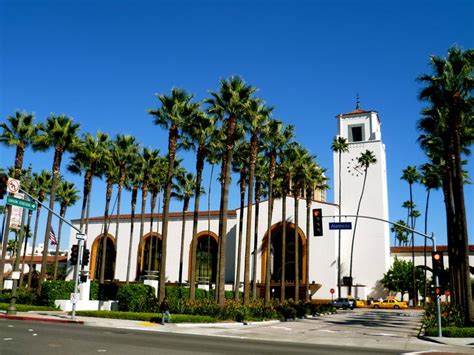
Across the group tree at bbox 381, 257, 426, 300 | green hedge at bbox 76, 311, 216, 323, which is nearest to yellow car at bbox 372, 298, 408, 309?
tree at bbox 381, 257, 426, 300

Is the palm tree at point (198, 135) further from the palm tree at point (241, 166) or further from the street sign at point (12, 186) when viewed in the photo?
the street sign at point (12, 186)

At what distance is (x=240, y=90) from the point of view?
1293 inches

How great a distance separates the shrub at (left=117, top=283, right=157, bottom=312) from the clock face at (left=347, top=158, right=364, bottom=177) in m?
44.1

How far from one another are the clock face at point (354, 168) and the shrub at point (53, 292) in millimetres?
45624

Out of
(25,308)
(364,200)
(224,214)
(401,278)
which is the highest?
(364,200)

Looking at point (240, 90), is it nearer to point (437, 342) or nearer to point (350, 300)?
point (437, 342)

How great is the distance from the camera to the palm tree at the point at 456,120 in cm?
2677

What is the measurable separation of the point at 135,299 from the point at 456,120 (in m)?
24.0

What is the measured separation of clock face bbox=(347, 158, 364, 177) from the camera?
69625 millimetres

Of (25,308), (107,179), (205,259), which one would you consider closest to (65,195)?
(107,179)

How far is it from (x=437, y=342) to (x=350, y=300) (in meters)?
36.2

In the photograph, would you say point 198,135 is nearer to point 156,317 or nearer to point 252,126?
point 252,126

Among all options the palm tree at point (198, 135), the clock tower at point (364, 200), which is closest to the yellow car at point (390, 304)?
the clock tower at point (364, 200)

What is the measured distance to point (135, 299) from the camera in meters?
32.7
